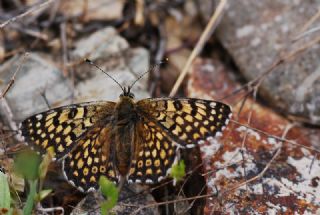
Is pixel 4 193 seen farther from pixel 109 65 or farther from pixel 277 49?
pixel 277 49

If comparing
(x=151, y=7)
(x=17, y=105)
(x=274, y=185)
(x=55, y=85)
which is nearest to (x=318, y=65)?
(x=274, y=185)

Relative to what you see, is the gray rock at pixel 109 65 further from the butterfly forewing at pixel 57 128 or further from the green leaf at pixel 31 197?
the green leaf at pixel 31 197

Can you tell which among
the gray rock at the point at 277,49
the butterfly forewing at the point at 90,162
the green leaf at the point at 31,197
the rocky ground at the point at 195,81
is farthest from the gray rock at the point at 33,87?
the gray rock at the point at 277,49

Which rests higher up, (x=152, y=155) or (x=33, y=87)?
(x=33, y=87)

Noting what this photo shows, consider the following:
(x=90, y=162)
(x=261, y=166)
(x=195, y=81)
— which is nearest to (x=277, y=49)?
(x=195, y=81)

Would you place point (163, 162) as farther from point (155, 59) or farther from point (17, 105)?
point (155, 59)

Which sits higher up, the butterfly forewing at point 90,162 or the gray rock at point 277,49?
the gray rock at point 277,49

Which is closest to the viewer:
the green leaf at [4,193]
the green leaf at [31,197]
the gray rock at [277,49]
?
the green leaf at [31,197]
